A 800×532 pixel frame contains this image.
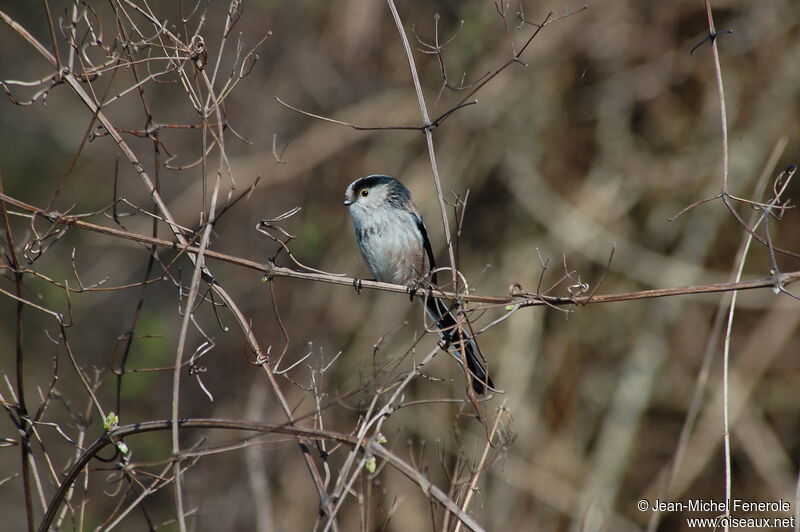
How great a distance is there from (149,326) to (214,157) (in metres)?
1.86

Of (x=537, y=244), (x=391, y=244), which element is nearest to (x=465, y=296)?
(x=391, y=244)

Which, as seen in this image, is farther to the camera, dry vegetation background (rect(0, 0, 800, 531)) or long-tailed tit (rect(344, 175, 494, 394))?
dry vegetation background (rect(0, 0, 800, 531))

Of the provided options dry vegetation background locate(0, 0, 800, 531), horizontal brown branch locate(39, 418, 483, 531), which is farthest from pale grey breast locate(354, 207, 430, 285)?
horizontal brown branch locate(39, 418, 483, 531)

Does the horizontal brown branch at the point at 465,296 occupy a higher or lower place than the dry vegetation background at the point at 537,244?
lower

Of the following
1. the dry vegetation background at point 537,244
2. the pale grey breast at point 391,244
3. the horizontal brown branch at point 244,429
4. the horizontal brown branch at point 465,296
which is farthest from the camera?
the dry vegetation background at point 537,244

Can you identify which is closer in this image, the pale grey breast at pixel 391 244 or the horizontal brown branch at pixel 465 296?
the horizontal brown branch at pixel 465 296

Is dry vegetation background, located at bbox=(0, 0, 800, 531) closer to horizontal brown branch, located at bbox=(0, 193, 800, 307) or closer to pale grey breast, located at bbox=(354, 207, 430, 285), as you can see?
pale grey breast, located at bbox=(354, 207, 430, 285)

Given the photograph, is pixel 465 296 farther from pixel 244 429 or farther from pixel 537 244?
pixel 537 244

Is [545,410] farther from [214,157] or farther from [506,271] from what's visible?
[214,157]

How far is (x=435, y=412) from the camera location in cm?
677

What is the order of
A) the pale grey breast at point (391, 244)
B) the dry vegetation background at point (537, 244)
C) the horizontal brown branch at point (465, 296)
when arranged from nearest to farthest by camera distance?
the horizontal brown branch at point (465, 296) < the pale grey breast at point (391, 244) < the dry vegetation background at point (537, 244)

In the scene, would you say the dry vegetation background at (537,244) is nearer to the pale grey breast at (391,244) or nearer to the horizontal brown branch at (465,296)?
the pale grey breast at (391,244)

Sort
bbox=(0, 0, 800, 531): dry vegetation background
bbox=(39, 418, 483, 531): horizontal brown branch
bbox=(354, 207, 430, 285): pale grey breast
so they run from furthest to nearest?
bbox=(0, 0, 800, 531): dry vegetation background, bbox=(354, 207, 430, 285): pale grey breast, bbox=(39, 418, 483, 531): horizontal brown branch

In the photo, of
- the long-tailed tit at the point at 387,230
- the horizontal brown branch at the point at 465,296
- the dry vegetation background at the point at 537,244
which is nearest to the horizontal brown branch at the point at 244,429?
the horizontal brown branch at the point at 465,296
